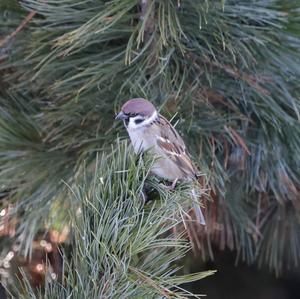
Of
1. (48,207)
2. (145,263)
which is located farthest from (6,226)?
(145,263)

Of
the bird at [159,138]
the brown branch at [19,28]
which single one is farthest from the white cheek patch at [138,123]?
the brown branch at [19,28]

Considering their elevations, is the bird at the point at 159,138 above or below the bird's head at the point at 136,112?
below

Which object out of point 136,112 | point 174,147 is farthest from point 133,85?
point 174,147

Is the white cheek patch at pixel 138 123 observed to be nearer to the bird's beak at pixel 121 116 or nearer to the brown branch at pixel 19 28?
the bird's beak at pixel 121 116

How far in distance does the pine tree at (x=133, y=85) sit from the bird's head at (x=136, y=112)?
0.02 meters

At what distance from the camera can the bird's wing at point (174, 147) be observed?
1252 millimetres

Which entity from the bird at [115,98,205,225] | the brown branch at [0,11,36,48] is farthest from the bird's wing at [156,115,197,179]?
the brown branch at [0,11,36,48]

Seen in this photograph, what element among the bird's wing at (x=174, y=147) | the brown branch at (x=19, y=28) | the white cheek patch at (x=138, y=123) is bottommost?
the bird's wing at (x=174, y=147)

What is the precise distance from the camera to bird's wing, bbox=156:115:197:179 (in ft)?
4.11

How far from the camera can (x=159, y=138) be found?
1.36 m

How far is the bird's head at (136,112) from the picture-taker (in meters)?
1.18

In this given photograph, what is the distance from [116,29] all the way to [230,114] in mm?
227

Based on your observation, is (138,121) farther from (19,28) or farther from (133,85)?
(19,28)

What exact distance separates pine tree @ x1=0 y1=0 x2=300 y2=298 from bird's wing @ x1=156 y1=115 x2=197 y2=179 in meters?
0.02
